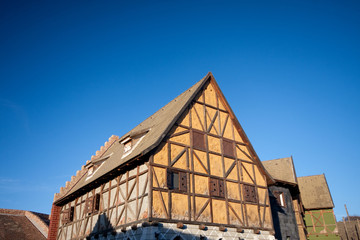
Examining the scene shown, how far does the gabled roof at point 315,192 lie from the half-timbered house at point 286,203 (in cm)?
683

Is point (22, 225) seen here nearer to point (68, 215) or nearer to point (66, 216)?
point (66, 216)

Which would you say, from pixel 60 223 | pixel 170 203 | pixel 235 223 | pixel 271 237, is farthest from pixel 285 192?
pixel 60 223

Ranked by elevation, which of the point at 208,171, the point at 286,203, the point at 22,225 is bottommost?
the point at 286,203

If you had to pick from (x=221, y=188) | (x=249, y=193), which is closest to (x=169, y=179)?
(x=221, y=188)

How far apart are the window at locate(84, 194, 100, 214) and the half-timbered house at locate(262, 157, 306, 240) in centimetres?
1207

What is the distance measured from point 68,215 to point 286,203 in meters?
17.2

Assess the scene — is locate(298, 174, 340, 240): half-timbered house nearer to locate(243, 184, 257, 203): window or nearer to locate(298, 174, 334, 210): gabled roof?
locate(298, 174, 334, 210): gabled roof

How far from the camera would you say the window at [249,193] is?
17.6 m

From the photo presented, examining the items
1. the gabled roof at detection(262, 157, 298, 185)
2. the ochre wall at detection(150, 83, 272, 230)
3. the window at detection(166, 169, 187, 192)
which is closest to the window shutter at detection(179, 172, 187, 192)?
the window at detection(166, 169, 187, 192)

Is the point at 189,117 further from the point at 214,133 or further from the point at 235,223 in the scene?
the point at 235,223

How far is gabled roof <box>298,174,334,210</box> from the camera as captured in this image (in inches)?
1304

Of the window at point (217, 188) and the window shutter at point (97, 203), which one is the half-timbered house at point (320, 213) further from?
the window shutter at point (97, 203)

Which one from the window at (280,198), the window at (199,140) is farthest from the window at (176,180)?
the window at (280,198)

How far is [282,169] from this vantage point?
2845 cm
